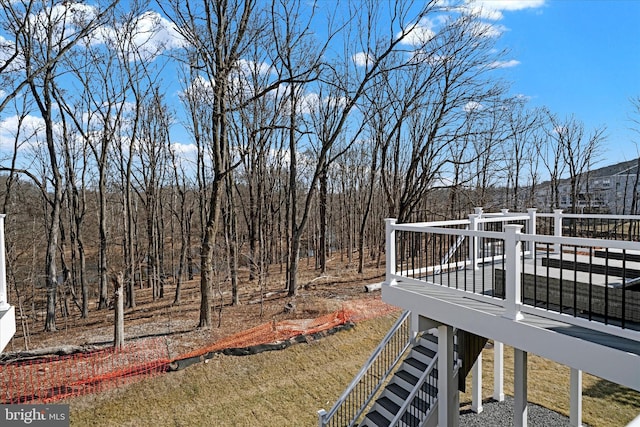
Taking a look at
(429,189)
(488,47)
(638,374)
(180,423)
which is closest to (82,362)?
(180,423)

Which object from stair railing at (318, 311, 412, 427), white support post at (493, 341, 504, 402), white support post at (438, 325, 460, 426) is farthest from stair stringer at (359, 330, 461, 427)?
white support post at (493, 341, 504, 402)

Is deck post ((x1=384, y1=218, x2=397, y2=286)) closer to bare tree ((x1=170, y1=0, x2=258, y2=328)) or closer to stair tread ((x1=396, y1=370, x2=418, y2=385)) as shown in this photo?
stair tread ((x1=396, y1=370, x2=418, y2=385))

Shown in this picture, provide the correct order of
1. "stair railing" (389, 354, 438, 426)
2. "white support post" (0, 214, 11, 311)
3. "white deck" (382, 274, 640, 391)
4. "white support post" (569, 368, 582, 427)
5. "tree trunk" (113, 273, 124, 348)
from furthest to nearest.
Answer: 1. "tree trunk" (113, 273, 124, 348)
2. "white support post" (569, 368, 582, 427)
3. "stair railing" (389, 354, 438, 426)
4. "white support post" (0, 214, 11, 311)
5. "white deck" (382, 274, 640, 391)

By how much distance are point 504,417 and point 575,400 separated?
126 centimetres

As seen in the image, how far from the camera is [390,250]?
15.5ft

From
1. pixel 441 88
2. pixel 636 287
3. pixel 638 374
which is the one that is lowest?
pixel 638 374

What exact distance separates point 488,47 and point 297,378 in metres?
12.3

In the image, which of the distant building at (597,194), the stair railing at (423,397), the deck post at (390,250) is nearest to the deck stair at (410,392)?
the stair railing at (423,397)

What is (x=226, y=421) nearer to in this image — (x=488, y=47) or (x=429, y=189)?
(x=429, y=189)

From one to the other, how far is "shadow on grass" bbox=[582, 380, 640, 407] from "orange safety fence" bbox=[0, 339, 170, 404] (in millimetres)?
9112

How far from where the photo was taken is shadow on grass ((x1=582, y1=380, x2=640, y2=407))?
7543 millimetres

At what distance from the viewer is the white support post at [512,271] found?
10.3 ft

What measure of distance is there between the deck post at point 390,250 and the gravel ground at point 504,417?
3884mm

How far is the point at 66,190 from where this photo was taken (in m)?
15.9
